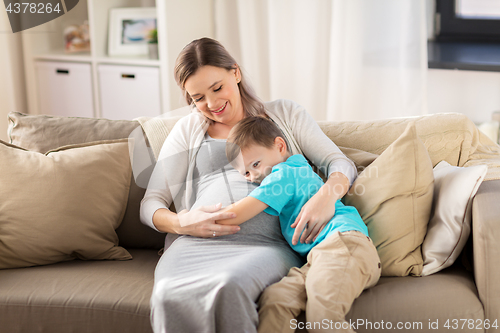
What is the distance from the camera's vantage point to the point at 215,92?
5.05ft

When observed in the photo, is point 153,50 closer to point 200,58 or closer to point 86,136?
point 86,136

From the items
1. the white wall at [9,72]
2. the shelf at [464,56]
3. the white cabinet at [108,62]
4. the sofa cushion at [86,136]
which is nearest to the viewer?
the sofa cushion at [86,136]

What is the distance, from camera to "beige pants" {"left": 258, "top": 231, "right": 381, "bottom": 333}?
111cm

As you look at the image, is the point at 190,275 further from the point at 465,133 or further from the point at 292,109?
the point at 465,133

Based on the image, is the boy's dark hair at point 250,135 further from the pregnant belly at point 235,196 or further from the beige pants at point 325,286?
the beige pants at point 325,286

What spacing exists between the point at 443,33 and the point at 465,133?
1.50 m

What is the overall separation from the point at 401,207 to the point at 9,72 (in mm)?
2830

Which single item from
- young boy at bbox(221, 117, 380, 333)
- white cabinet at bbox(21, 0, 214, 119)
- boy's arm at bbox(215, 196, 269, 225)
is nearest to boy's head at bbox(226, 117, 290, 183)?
young boy at bbox(221, 117, 380, 333)

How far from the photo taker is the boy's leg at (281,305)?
3.67 ft

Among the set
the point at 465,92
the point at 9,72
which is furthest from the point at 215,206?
the point at 9,72

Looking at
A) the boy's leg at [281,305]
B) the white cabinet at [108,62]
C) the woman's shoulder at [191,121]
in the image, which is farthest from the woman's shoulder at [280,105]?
the white cabinet at [108,62]

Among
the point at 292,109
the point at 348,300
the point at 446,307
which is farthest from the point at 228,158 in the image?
the point at 446,307

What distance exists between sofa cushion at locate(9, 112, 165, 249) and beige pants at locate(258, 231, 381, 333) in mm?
609

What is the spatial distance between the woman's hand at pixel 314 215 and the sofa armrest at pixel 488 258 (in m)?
0.38
